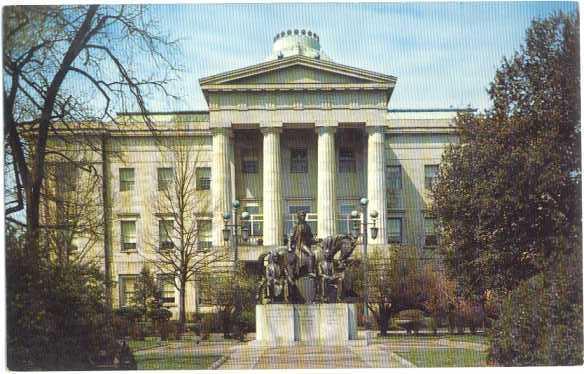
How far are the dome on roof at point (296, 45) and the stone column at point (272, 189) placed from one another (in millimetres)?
4979

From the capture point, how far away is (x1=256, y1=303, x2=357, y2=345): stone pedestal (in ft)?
84.2

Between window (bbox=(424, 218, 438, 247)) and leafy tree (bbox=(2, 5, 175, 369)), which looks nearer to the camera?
leafy tree (bbox=(2, 5, 175, 369))

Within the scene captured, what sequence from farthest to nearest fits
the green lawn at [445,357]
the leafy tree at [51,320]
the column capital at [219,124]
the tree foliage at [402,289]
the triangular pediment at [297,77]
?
the column capital at [219,124], the triangular pediment at [297,77], the tree foliage at [402,289], the green lawn at [445,357], the leafy tree at [51,320]

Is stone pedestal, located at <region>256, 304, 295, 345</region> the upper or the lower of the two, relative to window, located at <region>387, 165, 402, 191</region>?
lower

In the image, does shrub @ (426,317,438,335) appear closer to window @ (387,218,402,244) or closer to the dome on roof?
window @ (387,218,402,244)

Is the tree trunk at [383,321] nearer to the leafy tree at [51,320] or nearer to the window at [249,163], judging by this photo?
the leafy tree at [51,320]

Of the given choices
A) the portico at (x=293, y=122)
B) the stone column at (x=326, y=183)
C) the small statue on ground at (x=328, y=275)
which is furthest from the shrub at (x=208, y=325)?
the stone column at (x=326, y=183)

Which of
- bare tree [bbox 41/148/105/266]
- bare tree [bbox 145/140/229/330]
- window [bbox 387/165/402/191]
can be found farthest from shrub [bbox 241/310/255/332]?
window [bbox 387/165/402/191]

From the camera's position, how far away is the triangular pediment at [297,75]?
54562 mm

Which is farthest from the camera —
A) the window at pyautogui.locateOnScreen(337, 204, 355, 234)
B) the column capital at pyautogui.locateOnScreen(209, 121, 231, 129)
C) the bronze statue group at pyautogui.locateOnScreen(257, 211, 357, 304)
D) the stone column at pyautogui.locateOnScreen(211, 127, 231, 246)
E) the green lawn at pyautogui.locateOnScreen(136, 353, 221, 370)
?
the window at pyautogui.locateOnScreen(337, 204, 355, 234)

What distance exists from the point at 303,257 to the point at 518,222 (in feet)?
22.1

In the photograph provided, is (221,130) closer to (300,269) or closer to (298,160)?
(298,160)

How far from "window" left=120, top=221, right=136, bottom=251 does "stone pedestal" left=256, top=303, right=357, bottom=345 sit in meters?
35.3

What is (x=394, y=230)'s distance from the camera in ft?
199
